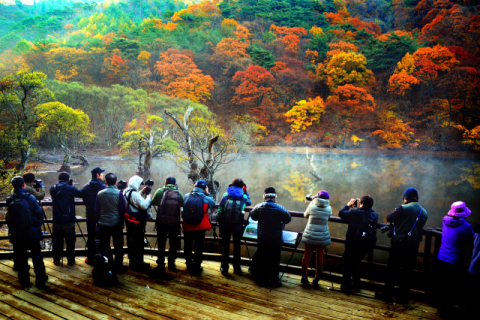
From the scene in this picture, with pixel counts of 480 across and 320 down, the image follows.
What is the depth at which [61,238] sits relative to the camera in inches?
130

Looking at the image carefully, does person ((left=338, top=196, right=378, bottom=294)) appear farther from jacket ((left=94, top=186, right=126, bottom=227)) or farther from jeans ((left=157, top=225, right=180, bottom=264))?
jacket ((left=94, top=186, right=126, bottom=227))

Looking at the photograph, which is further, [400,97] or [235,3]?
[235,3]

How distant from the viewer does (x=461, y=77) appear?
24062mm

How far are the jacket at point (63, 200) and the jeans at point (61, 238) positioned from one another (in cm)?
8

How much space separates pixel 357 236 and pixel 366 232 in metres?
0.10

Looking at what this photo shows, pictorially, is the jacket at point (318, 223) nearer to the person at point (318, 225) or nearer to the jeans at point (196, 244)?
the person at point (318, 225)

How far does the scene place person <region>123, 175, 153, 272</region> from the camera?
313cm

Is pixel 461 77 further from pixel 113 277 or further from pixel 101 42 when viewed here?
pixel 101 42

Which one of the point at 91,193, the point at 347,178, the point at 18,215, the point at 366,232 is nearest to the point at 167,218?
the point at 91,193

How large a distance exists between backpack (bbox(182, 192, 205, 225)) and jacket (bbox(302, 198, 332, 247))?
1.22 m

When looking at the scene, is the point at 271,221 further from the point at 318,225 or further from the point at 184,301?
the point at 184,301

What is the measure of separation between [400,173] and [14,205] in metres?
21.4

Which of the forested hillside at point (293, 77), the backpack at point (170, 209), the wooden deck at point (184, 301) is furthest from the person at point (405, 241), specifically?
the forested hillside at point (293, 77)

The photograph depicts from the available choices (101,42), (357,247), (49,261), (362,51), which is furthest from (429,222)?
(101,42)
